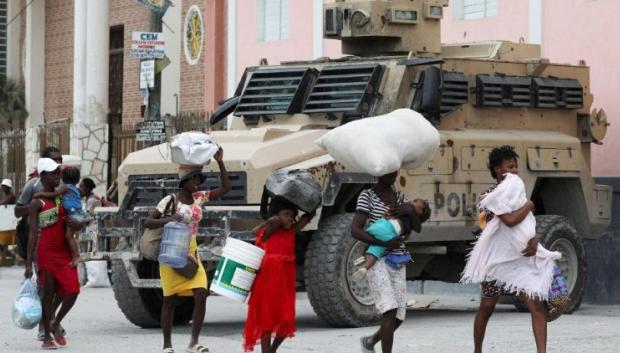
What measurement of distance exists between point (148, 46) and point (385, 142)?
8.95m

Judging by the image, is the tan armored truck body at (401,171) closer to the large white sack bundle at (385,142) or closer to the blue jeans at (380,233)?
the large white sack bundle at (385,142)

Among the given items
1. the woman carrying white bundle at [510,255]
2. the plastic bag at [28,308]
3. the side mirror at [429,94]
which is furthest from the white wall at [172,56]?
the woman carrying white bundle at [510,255]

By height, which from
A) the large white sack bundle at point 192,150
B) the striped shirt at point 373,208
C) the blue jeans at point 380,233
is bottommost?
the blue jeans at point 380,233

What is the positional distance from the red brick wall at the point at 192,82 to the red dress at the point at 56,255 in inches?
485

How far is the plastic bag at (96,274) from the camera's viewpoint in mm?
20641

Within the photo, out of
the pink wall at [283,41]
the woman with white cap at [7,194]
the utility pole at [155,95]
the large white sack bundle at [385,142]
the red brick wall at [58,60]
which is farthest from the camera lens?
the red brick wall at [58,60]

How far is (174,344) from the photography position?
12.6m

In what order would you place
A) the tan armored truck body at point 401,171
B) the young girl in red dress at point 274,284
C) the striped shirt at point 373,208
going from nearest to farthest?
the striped shirt at point 373,208 < the young girl in red dress at point 274,284 < the tan armored truck body at point 401,171

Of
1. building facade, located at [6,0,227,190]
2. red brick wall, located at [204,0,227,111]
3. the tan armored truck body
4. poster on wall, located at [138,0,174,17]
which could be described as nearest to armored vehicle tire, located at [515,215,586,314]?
the tan armored truck body

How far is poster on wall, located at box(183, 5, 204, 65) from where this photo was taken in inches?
990

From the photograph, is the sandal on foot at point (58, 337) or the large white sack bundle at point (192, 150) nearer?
the large white sack bundle at point (192, 150)

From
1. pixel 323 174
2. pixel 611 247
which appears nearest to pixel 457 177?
pixel 323 174

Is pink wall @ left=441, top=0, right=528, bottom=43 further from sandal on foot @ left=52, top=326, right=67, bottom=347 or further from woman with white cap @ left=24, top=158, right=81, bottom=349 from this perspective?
sandal on foot @ left=52, top=326, right=67, bottom=347

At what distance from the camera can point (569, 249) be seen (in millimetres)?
15375
